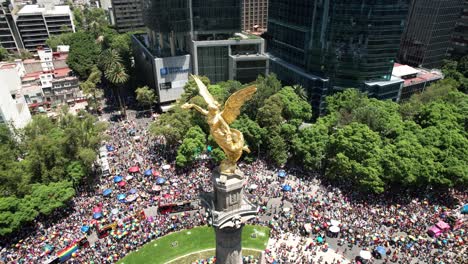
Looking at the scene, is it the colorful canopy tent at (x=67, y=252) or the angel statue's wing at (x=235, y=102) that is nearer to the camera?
the angel statue's wing at (x=235, y=102)

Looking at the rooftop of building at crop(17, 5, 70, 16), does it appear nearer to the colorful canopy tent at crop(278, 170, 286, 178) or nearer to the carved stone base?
the colorful canopy tent at crop(278, 170, 286, 178)

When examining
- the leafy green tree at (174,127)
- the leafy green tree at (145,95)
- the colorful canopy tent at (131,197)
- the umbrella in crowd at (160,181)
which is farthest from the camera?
the leafy green tree at (145,95)

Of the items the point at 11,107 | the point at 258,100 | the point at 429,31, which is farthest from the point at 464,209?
the point at 11,107

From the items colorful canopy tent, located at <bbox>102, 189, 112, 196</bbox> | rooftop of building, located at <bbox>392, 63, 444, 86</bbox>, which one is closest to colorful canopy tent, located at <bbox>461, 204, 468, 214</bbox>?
rooftop of building, located at <bbox>392, 63, 444, 86</bbox>

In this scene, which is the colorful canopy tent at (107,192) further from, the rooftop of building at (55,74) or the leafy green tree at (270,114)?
the rooftop of building at (55,74)

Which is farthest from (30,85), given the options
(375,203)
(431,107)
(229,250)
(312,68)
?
(431,107)

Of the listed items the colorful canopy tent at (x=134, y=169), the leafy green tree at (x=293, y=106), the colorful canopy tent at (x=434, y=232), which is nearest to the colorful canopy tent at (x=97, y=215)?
the colorful canopy tent at (x=134, y=169)
